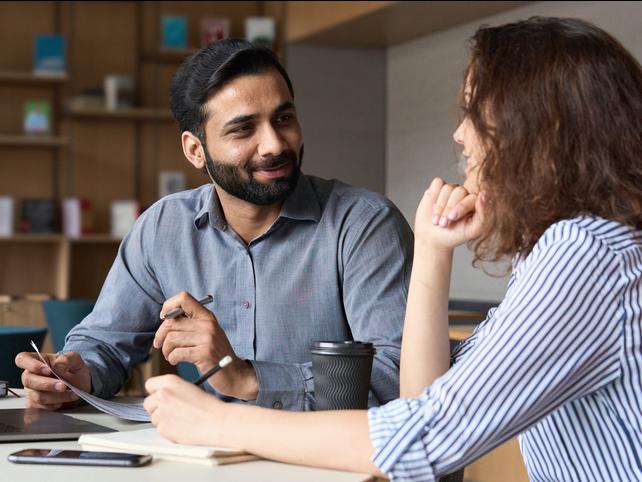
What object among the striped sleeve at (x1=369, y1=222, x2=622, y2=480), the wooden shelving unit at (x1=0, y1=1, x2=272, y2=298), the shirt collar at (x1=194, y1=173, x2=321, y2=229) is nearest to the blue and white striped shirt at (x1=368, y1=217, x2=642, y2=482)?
the striped sleeve at (x1=369, y1=222, x2=622, y2=480)

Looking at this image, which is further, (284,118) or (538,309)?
(284,118)

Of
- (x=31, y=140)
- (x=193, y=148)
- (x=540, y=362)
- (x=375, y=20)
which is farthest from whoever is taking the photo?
(x=31, y=140)

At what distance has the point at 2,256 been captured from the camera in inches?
283

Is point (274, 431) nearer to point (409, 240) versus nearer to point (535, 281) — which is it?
point (535, 281)

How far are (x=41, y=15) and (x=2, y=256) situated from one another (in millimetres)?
1818

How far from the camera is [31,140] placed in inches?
273

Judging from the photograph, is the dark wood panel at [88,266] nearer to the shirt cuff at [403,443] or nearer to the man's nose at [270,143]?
the man's nose at [270,143]

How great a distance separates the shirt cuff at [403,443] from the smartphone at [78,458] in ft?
1.10

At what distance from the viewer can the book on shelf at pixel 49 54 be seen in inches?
278

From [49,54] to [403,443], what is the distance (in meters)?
6.41

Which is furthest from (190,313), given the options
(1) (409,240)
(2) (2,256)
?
(2) (2,256)

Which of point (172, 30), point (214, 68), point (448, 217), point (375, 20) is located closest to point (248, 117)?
point (214, 68)

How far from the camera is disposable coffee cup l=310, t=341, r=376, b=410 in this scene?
4.98 feet

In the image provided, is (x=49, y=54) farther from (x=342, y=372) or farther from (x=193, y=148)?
(x=342, y=372)
